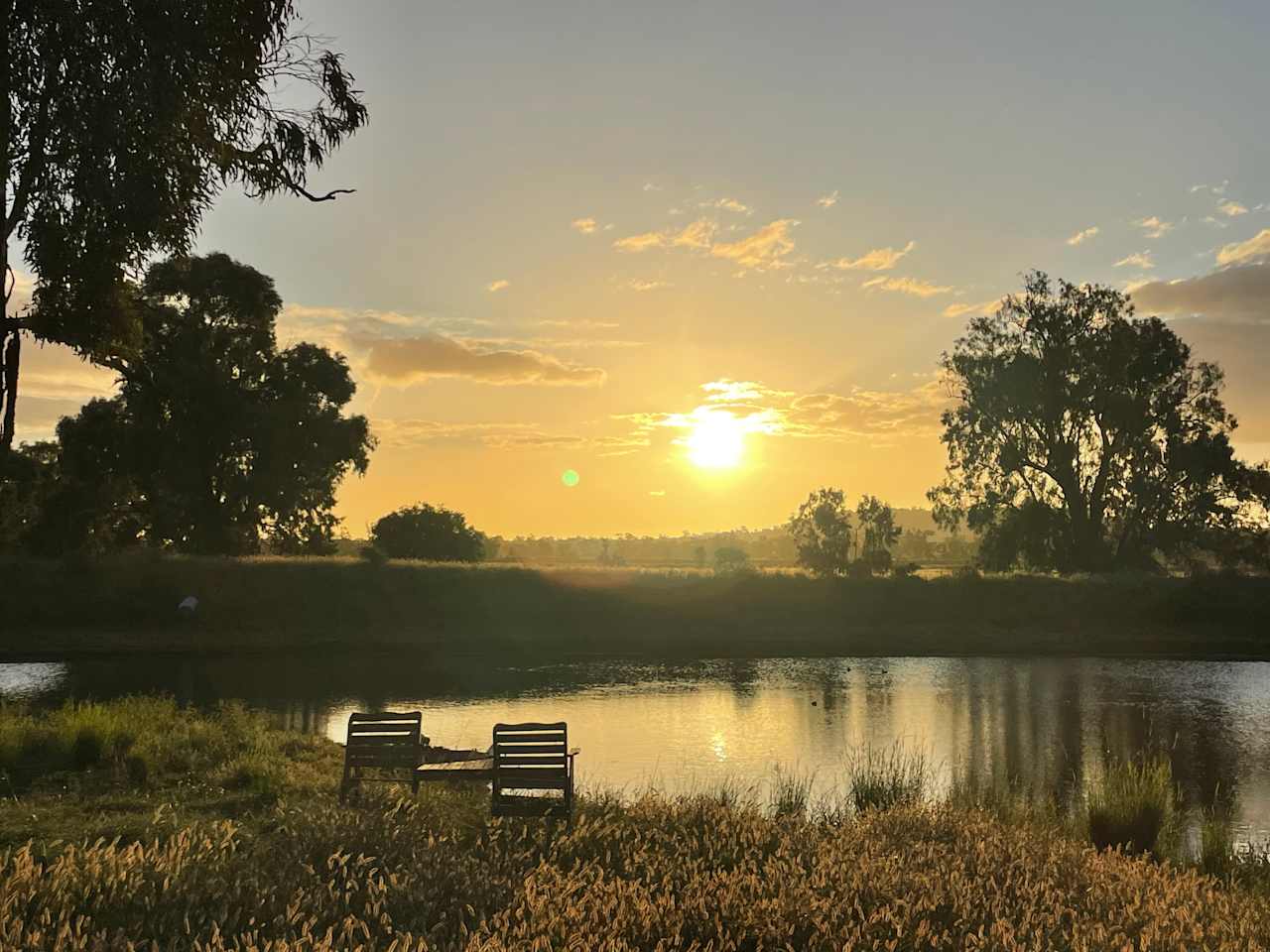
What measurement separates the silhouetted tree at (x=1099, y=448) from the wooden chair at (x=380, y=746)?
53911 mm

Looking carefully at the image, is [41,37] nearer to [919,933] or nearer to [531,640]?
[919,933]

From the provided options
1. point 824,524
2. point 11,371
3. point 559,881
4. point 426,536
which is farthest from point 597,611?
point 824,524

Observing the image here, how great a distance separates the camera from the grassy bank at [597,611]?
4488 centimetres

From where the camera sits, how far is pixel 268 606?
155 feet

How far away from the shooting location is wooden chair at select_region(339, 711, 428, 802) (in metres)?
12.5

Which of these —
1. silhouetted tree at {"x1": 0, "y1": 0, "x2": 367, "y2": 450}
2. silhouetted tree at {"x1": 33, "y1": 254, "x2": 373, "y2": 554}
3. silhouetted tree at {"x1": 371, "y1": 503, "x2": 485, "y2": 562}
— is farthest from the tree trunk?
silhouetted tree at {"x1": 371, "y1": 503, "x2": 485, "y2": 562}

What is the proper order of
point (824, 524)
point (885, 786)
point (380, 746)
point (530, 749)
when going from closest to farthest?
point (530, 749)
point (380, 746)
point (885, 786)
point (824, 524)

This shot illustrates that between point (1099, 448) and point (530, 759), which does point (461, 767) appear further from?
point (1099, 448)

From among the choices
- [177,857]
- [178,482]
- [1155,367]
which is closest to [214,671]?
[178,482]

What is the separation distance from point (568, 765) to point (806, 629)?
40.6m

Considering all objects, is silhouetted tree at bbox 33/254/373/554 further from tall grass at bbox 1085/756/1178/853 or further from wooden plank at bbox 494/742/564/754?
tall grass at bbox 1085/756/1178/853

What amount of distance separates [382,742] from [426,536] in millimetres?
55689

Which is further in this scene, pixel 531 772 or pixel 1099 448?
pixel 1099 448

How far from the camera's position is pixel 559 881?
709 centimetres
